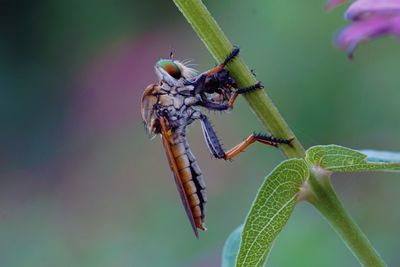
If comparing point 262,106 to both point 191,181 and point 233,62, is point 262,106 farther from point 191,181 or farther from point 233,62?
point 191,181

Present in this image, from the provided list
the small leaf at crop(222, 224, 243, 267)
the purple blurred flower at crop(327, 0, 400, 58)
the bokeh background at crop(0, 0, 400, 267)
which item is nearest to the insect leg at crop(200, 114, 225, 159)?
the small leaf at crop(222, 224, 243, 267)

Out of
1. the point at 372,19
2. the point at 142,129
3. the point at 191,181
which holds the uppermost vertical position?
the point at 142,129

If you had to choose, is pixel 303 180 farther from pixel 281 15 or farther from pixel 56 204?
pixel 56 204

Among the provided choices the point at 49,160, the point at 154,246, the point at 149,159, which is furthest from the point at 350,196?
the point at 49,160

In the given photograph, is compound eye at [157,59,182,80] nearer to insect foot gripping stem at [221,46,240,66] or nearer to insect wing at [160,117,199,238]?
insect wing at [160,117,199,238]

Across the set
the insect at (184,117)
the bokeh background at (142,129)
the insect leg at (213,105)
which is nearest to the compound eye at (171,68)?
the insect at (184,117)

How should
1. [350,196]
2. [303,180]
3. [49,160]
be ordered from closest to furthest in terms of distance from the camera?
1. [303,180]
2. [350,196]
3. [49,160]

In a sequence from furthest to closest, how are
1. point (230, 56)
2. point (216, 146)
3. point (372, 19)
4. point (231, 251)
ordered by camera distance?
point (216, 146) → point (231, 251) → point (230, 56) → point (372, 19)

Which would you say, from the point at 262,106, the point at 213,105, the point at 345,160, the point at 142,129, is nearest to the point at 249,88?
the point at 262,106
